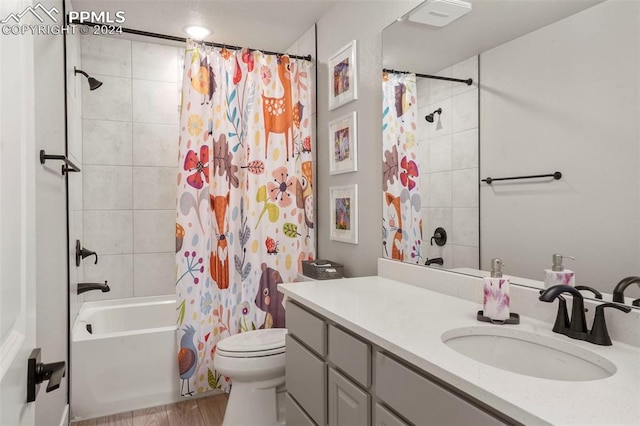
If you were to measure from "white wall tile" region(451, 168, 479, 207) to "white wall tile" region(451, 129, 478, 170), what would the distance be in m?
0.03

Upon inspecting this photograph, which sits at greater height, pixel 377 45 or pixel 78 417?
pixel 377 45

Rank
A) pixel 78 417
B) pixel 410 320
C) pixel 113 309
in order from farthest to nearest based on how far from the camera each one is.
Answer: pixel 113 309, pixel 78 417, pixel 410 320

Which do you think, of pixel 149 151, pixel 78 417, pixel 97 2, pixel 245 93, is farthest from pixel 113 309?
pixel 97 2

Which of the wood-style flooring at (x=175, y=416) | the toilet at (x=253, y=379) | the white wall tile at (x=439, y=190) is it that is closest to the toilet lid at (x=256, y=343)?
the toilet at (x=253, y=379)

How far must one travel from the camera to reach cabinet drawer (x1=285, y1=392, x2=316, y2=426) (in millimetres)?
1739

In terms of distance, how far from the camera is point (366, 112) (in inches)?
93.9

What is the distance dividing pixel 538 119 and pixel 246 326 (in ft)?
7.06

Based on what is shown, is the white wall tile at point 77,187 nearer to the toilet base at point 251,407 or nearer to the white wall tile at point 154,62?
the white wall tile at point 154,62

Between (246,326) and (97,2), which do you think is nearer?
(97,2)

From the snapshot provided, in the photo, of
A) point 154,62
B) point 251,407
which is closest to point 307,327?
point 251,407

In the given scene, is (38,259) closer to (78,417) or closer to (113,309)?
(78,417)

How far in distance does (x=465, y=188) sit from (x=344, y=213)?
3.30ft

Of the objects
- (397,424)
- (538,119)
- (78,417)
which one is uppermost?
(538,119)

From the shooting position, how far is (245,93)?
2773mm
